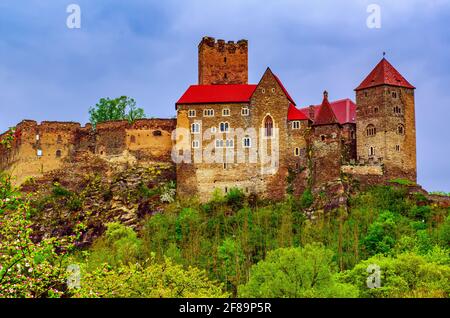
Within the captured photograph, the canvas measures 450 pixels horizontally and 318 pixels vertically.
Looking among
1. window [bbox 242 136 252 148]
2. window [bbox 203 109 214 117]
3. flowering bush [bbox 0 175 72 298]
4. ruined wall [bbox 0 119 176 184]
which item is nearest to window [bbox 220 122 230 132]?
window [bbox 203 109 214 117]

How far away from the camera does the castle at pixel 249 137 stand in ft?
253

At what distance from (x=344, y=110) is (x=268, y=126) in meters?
6.40

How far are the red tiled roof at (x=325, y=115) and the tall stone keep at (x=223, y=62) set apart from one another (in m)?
10.7

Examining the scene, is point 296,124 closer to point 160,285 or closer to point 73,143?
point 73,143

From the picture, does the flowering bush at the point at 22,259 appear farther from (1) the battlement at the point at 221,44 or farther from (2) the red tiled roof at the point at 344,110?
(1) the battlement at the point at 221,44

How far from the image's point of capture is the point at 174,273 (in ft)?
173

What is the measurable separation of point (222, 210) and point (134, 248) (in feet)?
28.2

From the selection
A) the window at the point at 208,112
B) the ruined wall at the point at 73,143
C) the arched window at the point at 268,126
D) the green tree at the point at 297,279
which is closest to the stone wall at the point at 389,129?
the arched window at the point at 268,126

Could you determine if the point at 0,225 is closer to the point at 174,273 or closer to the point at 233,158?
the point at 174,273

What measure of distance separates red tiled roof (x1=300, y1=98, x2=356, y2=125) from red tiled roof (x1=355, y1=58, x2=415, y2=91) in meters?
2.26

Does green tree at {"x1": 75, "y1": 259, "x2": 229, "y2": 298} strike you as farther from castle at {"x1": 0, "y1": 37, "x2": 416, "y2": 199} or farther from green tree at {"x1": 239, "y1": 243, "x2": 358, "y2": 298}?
castle at {"x1": 0, "y1": 37, "x2": 416, "y2": 199}

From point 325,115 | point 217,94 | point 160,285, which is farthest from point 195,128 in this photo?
point 160,285

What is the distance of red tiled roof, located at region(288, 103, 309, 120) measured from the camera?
79812mm
